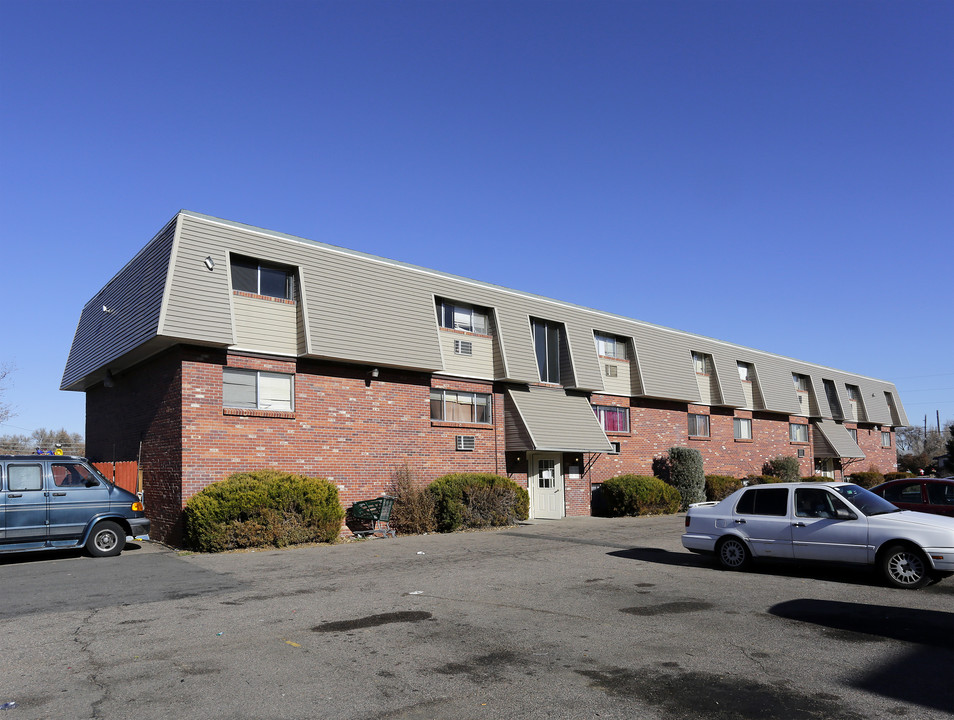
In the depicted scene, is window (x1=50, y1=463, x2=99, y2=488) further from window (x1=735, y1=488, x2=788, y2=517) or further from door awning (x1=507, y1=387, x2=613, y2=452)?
door awning (x1=507, y1=387, x2=613, y2=452)

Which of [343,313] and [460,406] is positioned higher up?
[343,313]

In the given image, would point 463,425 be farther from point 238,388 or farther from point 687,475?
point 687,475

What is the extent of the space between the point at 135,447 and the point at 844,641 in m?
18.4

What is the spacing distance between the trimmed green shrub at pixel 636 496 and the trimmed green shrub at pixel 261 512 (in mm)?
11952

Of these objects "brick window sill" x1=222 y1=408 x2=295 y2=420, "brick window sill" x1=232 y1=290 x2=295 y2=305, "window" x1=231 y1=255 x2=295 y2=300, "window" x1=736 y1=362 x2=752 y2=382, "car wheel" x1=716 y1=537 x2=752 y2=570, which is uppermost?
"window" x1=231 y1=255 x2=295 y2=300

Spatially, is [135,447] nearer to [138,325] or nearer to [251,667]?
[138,325]

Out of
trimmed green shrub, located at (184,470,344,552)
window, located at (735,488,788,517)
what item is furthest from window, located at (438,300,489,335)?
window, located at (735,488,788,517)

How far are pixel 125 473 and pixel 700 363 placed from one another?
82.0ft

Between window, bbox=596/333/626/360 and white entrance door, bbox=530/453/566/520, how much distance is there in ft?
17.0

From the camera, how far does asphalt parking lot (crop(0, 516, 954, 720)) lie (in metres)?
5.78

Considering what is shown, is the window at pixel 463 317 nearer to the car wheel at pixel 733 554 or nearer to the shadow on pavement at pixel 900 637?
the car wheel at pixel 733 554

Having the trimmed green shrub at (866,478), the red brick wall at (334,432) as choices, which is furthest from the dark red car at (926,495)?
the trimmed green shrub at (866,478)

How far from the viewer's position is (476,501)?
2119 cm

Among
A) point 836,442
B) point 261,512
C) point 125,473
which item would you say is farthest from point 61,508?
point 836,442
